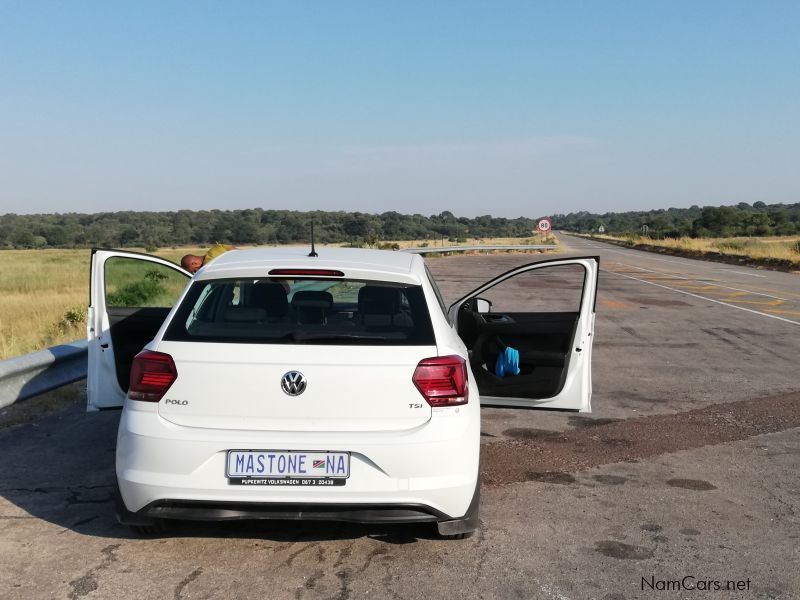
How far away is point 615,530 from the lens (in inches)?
187

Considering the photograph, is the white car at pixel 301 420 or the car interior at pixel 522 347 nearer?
the white car at pixel 301 420

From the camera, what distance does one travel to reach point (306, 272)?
4488mm

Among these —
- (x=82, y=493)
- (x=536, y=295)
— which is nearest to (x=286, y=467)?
(x=82, y=493)

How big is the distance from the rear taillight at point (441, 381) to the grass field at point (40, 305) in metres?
2.51

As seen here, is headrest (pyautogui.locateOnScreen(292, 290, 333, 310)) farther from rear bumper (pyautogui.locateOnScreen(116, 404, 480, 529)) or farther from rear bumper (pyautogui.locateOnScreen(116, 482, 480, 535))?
rear bumper (pyautogui.locateOnScreen(116, 482, 480, 535))

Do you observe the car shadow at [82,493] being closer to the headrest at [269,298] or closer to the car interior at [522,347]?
the headrest at [269,298]

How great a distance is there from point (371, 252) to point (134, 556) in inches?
89.7

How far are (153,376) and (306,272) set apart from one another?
3.11 feet

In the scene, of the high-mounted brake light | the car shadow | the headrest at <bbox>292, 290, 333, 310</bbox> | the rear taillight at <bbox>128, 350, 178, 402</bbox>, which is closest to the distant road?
the headrest at <bbox>292, 290, 333, 310</bbox>

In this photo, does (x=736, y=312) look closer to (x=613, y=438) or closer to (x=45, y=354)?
(x=613, y=438)

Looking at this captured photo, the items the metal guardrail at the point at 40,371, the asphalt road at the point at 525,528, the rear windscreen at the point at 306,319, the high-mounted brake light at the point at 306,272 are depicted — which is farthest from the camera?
the metal guardrail at the point at 40,371

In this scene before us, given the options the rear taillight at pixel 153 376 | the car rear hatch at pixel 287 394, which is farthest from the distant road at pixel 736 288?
the rear taillight at pixel 153 376

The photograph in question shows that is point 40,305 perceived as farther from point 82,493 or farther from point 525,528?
point 525,528

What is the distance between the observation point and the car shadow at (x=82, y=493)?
15.3 ft
